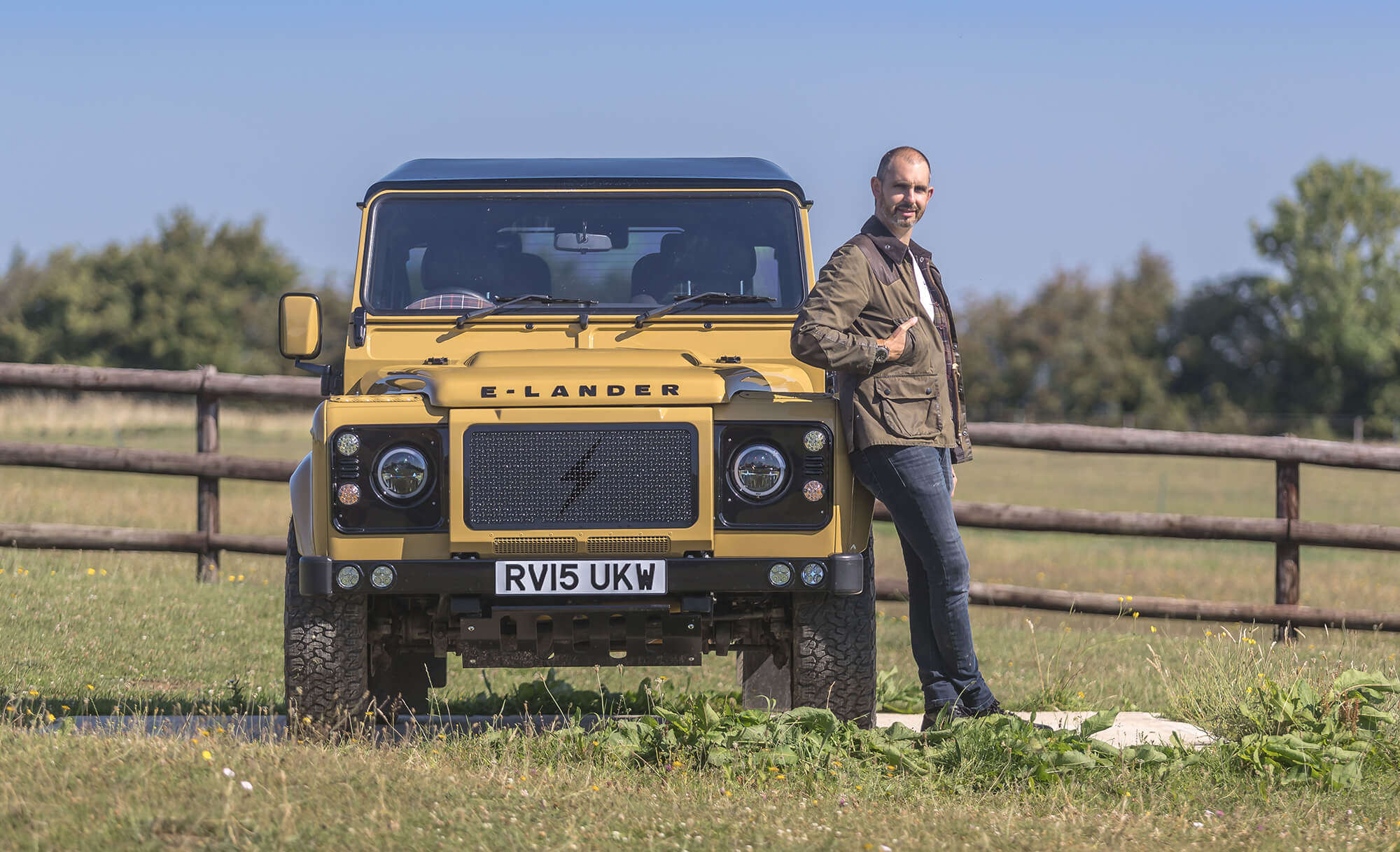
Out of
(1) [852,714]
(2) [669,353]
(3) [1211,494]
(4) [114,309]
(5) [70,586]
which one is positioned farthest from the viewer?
(4) [114,309]

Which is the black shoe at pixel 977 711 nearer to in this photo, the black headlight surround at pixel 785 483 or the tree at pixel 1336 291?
the black headlight surround at pixel 785 483

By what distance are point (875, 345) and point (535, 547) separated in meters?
1.31

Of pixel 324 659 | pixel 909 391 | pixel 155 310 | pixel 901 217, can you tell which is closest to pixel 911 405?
pixel 909 391

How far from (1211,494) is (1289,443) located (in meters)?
24.4

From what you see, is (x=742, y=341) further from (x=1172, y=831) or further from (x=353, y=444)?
(x=1172, y=831)

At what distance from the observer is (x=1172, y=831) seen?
433cm

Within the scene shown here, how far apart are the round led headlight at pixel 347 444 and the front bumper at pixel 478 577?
35cm

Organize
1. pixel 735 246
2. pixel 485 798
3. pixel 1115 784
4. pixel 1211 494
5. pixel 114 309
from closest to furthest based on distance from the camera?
pixel 485 798
pixel 1115 784
pixel 735 246
pixel 1211 494
pixel 114 309

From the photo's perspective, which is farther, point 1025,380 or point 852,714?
point 1025,380

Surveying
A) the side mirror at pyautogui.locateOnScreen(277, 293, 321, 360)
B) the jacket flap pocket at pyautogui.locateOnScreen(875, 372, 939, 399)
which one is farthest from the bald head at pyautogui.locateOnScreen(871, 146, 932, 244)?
the side mirror at pyautogui.locateOnScreen(277, 293, 321, 360)

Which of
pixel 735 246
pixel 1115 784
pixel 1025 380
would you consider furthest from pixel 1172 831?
pixel 1025 380

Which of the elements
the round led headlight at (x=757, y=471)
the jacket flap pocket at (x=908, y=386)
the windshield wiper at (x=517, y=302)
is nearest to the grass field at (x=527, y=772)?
the round led headlight at (x=757, y=471)

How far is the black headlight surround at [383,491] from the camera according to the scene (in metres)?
4.95

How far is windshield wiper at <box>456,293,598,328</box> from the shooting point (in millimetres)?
6070
